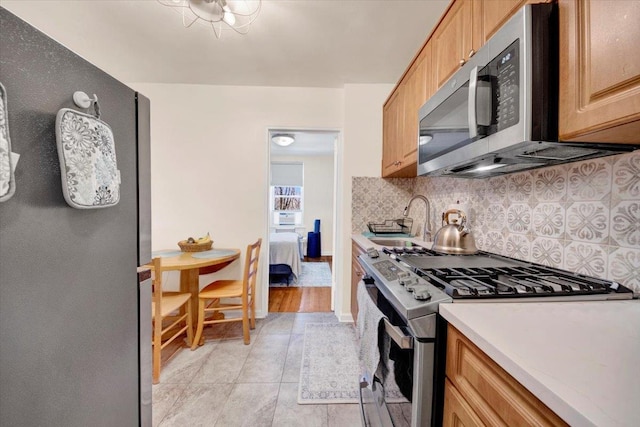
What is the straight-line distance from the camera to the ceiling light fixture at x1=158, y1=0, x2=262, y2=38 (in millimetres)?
1526

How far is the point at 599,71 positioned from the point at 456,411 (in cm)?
92

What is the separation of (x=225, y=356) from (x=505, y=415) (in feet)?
6.42

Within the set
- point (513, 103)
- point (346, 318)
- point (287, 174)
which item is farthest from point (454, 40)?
point (287, 174)

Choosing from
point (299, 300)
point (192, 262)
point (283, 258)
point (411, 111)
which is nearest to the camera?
point (411, 111)

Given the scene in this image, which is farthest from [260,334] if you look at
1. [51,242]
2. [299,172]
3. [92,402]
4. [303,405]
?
[299,172]

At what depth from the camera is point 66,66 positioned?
0.60 meters

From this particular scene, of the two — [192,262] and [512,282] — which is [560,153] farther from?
[192,262]

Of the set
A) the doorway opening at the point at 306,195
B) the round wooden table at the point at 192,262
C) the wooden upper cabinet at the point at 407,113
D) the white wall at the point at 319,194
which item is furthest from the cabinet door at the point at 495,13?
the white wall at the point at 319,194

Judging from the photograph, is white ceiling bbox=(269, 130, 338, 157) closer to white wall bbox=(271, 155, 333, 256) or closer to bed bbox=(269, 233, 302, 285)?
white wall bbox=(271, 155, 333, 256)

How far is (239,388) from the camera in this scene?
62.4 inches

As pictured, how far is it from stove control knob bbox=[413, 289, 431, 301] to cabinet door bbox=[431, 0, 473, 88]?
1.05m

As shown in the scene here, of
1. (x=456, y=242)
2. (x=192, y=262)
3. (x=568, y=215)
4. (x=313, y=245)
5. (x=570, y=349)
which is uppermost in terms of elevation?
(x=568, y=215)

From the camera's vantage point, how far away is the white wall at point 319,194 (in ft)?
19.2

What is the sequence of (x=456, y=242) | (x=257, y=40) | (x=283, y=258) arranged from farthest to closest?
(x=283, y=258) < (x=257, y=40) < (x=456, y=242)
